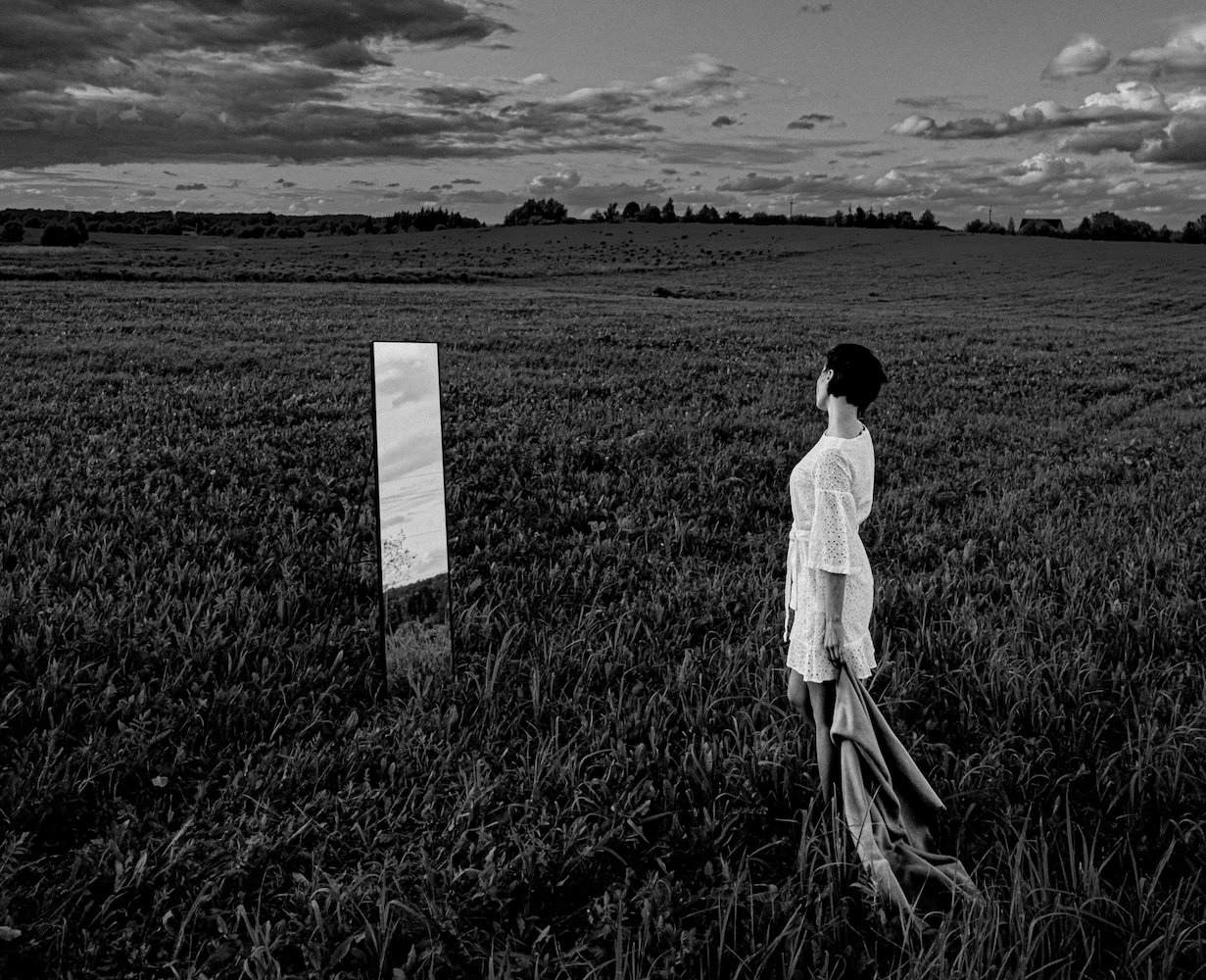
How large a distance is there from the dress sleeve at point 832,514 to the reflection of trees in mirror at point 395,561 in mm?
1920

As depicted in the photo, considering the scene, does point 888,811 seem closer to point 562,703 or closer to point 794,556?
point 794,556

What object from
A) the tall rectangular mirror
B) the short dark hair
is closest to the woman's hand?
the short dark hair

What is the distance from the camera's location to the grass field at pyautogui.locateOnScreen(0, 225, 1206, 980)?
286 centimetres

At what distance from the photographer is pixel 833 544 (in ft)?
9.90

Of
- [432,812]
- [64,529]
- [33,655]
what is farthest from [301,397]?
[432,812]

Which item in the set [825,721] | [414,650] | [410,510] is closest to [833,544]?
[825,721]

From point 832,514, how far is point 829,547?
116 mm

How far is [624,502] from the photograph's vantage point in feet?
24.4

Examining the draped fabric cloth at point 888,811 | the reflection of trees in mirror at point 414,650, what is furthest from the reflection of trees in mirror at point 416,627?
the draped fabric cloth at point 888,811

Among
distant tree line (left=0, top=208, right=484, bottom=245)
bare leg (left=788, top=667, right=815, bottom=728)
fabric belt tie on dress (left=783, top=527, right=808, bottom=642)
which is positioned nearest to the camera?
fabric belt tie on dress (left=783, top=527, right=808, bottom=642)

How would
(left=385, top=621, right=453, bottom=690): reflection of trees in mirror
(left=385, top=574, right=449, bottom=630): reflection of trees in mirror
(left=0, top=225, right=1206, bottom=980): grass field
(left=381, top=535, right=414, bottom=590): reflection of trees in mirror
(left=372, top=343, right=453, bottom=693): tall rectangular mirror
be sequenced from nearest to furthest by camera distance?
(left=0, top=225, right=1206, bottom=980): grass field → (left=372, top=343, right=453, bottom=693): tall rectangular mirror → (left=381, top=535, right=414, bottom=590): reflection of trees in mirror → (left=385, top=574, right=449, bottom=630): reflection of trees in mirror → (left=385, top=621, right=453, bottom=690): reflection of trees in mirror

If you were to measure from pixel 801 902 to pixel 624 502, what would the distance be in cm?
468

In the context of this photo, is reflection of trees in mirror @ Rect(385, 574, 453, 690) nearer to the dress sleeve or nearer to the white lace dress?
the white lace dress

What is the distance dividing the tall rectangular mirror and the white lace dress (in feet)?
5.77
